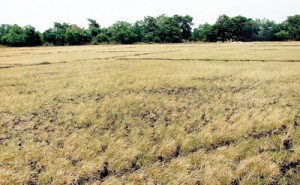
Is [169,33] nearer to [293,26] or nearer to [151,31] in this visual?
[151,31]

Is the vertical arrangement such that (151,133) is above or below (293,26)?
below

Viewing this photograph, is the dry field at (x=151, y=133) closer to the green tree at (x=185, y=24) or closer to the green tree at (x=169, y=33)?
the green tree at (x=169, y=33)

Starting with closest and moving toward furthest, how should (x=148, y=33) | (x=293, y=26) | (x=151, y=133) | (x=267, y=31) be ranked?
(x=151, y=133) → (x=293, y=26) → (x=148, y=33) → (x=267, y=31)

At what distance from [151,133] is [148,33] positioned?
267ft

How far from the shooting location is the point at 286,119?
29.7 ft

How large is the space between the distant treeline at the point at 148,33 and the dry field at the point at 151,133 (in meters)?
70.2

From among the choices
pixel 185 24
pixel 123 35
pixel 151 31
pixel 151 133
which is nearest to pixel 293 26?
pixel 185 24

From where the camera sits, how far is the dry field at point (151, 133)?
5934 mm

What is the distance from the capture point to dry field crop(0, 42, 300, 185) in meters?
5.93

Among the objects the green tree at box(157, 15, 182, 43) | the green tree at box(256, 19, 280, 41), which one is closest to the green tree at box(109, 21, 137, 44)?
the green tree at box(157, 15, 182, 43)

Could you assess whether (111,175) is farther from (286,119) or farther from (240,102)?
(240,102)

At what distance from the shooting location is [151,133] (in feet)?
26.9

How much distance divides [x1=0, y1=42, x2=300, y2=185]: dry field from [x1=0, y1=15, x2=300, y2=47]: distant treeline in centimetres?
7017

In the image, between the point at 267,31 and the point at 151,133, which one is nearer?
the point at 151,133
